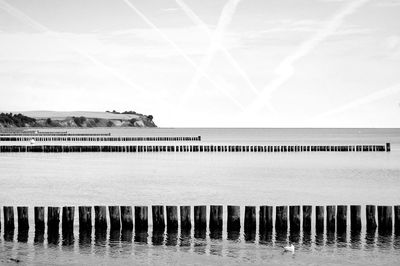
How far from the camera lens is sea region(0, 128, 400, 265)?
22.5 meters

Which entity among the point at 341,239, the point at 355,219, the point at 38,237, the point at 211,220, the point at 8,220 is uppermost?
the point at 355,219

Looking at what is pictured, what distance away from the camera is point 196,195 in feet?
136

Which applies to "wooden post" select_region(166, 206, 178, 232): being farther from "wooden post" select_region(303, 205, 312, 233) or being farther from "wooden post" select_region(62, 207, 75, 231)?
"wooden post" select_region(303, 205, 312, 233)

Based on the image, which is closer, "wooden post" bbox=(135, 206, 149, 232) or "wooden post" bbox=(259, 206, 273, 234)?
"wooden post" bbox=(135, 206, 149, 232)

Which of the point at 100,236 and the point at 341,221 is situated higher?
the point at 341,221

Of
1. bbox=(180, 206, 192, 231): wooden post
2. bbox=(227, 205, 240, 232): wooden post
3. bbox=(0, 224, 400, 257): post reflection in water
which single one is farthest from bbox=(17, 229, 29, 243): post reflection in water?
bbox=(227, 205, 240, 232): wooden post

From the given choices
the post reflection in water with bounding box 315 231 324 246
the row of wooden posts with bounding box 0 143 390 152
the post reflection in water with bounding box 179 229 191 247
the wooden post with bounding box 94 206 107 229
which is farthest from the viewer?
the row of wooden posts with bounding box 0 143 390 152

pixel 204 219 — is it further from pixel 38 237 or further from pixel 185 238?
pixel 38 237

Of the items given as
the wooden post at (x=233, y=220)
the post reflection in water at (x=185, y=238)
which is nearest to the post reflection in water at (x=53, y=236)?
the post reflection in water at (x=185, y=238)

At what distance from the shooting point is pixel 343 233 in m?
25.4

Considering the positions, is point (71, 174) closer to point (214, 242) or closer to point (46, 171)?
point (46, 171)

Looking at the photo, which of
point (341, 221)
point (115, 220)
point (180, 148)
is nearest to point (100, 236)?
point (115, 220)

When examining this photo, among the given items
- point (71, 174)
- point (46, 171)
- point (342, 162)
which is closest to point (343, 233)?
point (71, 174)

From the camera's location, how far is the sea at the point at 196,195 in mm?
22516
